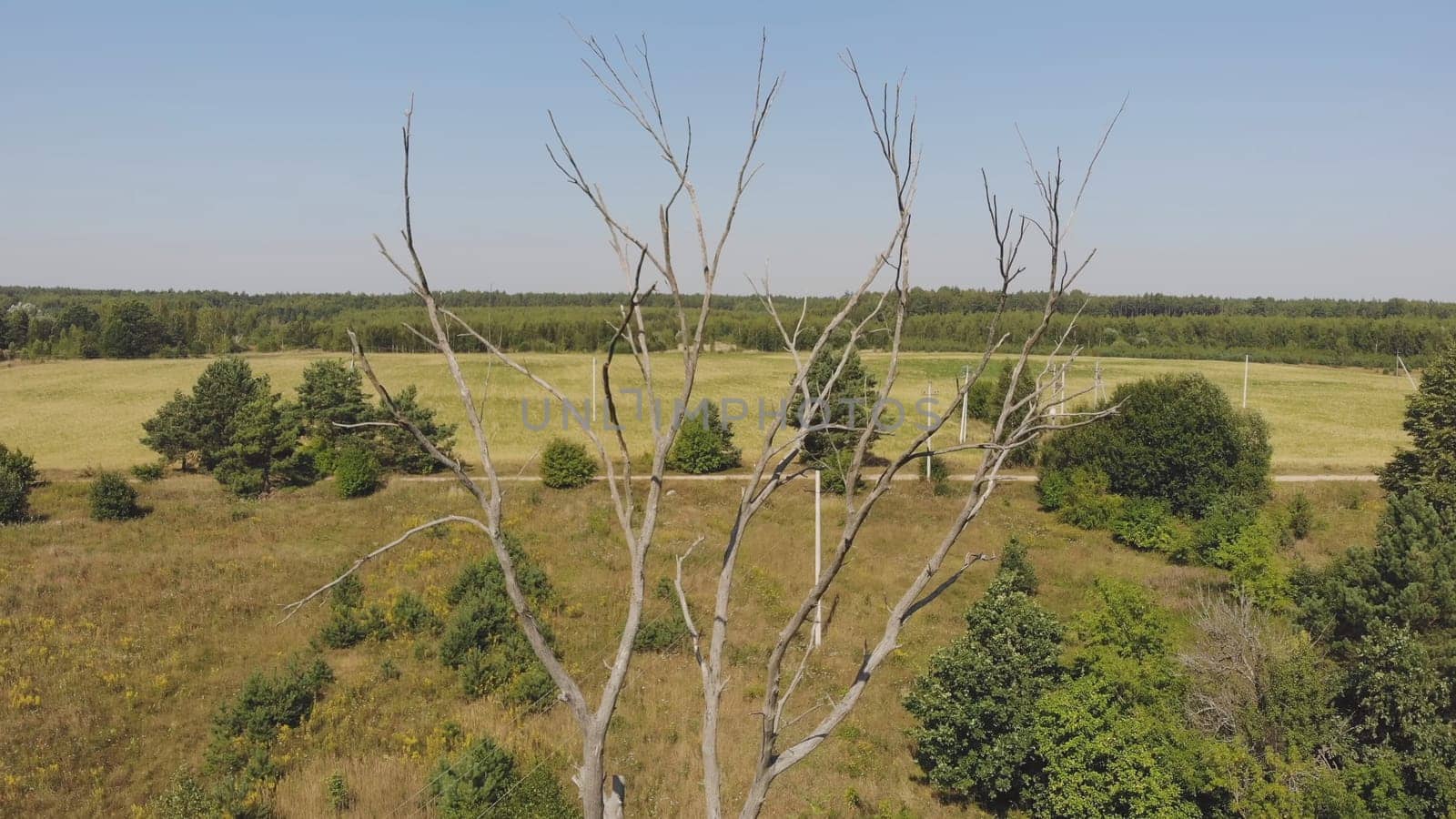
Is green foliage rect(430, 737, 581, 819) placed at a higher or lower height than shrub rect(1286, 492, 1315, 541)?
higher

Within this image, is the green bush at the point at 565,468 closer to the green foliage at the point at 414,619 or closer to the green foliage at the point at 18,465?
the green foliage at the point at 414,619

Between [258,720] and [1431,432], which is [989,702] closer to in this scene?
[258,720]

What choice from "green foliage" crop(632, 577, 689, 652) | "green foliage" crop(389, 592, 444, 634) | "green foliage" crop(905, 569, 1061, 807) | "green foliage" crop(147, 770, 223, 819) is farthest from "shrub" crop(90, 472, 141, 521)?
"green foliage" crop(905, 569, 1061, 807)

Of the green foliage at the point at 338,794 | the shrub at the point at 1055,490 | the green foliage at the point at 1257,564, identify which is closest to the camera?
the green foliage at the point at 338,794

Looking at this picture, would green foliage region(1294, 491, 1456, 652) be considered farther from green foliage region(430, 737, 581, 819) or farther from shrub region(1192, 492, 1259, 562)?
green foliage region(430, 737, 581, 819)

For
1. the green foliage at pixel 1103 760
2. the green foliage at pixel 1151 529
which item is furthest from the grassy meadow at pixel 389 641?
the green foliage at pixel 1103 760

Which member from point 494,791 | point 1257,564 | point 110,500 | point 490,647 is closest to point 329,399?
point 110,500
